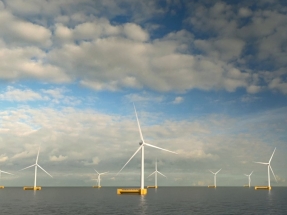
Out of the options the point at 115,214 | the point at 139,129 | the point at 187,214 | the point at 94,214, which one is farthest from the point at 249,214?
the point at 139,129

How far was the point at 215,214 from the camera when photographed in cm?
10644

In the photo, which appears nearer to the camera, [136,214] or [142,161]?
[136,214]

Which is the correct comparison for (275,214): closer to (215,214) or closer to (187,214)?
(215,214)

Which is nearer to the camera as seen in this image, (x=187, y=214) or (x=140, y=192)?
(x=187, y=214)

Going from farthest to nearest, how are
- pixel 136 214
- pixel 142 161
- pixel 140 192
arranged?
pixel 140 192
pixel 142 161
pixel 136 214

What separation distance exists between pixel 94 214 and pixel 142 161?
78.3m

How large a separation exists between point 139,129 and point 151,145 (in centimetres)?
1154

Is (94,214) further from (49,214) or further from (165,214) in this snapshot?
(165,214)

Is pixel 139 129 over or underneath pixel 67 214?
over

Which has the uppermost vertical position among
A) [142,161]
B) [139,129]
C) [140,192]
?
[139,129]

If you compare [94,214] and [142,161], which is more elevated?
[142,161]

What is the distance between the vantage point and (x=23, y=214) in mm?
107875

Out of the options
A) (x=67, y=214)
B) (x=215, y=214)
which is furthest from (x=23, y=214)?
(x=215, y=214)

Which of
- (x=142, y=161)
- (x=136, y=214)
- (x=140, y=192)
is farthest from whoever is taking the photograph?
(x=140, y=192)
